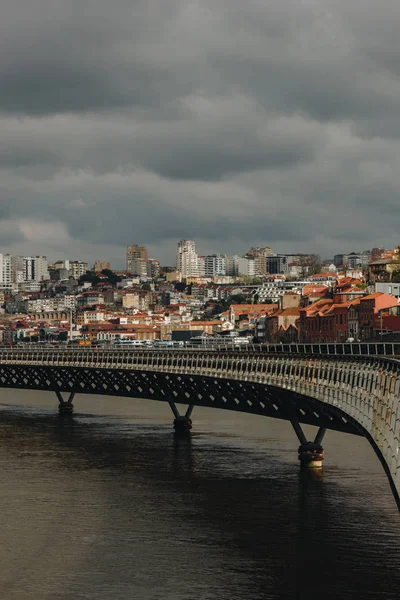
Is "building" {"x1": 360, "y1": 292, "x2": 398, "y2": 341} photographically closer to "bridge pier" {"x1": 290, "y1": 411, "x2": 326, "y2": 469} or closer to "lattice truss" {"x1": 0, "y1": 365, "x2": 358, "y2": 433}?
"lattice truss" {"x1": 0, "y1": 365, "x2": 358, "y2": 433}

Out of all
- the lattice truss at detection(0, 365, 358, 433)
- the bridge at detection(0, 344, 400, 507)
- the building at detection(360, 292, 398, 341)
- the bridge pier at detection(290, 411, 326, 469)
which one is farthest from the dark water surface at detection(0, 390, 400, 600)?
the building at detection(360, 292, 398, 341)

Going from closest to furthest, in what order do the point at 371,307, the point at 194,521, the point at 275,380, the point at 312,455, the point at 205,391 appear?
1. the point at 194,521
2. the point at 312,455
3. the point at 275,380
4. the point at 205,391
5. the point at 371,307

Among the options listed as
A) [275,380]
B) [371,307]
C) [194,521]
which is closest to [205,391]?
[275,380]

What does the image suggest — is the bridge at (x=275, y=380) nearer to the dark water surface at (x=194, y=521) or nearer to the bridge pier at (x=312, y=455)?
the bridge pier at (x=312, y=455)

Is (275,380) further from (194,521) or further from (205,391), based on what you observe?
(205,391)

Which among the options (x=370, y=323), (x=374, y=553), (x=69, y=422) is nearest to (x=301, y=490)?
(x=374, y=553)

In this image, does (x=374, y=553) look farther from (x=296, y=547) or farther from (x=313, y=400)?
(x=313, y=400)
